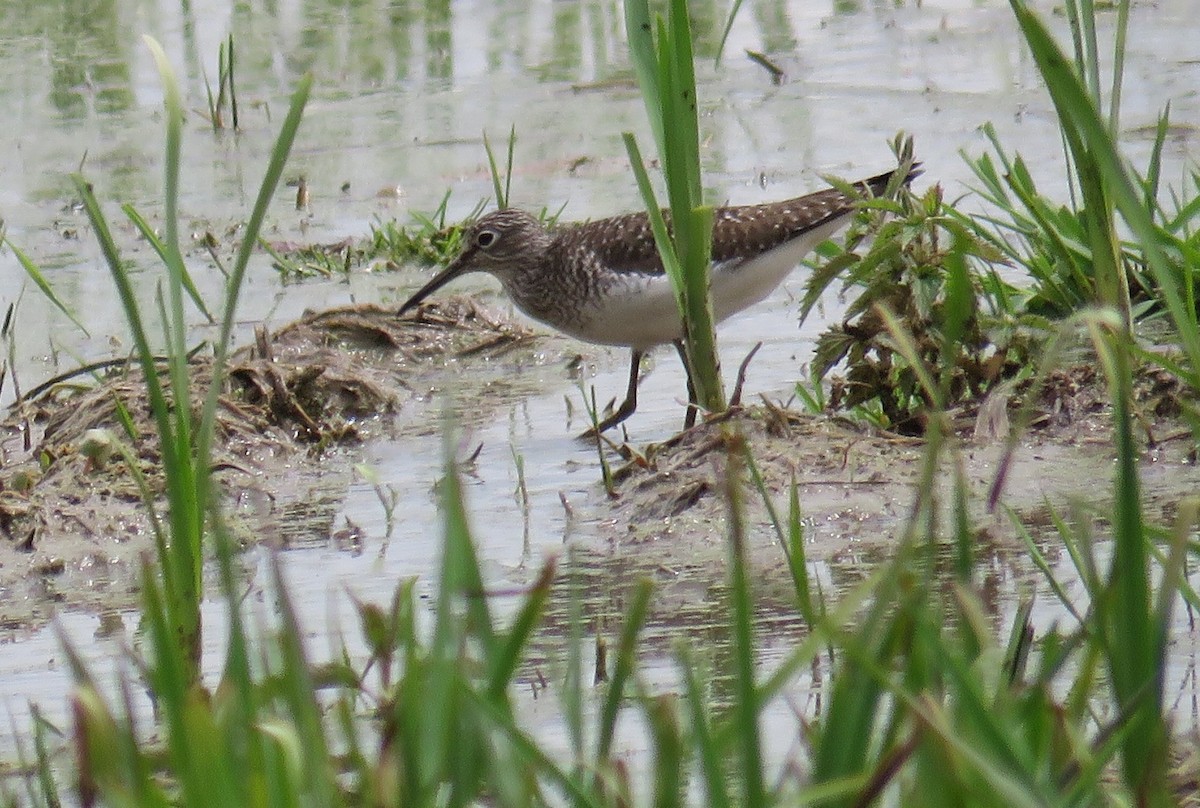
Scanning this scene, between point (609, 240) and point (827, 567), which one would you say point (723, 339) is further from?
point (827, 567)

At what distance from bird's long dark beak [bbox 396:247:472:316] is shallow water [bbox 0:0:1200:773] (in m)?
0.30

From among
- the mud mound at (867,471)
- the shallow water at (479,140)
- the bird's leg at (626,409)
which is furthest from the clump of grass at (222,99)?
the mud mound at (867,471)

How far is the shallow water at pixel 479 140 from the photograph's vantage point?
5.34 m

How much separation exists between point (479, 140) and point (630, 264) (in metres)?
2.70

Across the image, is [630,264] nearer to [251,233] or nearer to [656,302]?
[656,302]

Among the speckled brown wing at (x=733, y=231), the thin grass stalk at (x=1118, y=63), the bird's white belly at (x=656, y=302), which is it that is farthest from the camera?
the speckled brown wing at (x=733, y=231)

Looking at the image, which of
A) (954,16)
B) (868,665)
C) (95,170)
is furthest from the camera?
(954,16)

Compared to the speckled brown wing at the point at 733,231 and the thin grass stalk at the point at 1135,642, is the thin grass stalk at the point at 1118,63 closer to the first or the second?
the speckled brown wing at the point at 733,231

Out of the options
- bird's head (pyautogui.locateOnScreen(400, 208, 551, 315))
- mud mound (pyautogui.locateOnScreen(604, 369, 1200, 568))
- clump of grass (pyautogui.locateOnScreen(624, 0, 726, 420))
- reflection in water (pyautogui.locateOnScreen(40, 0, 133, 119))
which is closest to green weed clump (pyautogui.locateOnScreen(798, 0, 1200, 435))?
mud mound (pyautogui.locateOnScreen(604, 369, 1200, 568))

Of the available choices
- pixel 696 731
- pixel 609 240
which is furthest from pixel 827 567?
pixel 609 240

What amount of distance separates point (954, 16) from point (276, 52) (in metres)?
3.82

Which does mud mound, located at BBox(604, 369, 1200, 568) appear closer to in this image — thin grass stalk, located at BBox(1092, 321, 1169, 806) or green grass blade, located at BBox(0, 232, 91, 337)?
green grass blade, located at BBox(0, 232, 91, 337)

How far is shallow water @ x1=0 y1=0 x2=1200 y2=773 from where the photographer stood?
5.34 m

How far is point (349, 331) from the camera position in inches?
274
